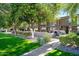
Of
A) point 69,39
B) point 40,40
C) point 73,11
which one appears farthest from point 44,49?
point 73,11

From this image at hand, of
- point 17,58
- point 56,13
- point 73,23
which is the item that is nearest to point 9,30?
point 17,58

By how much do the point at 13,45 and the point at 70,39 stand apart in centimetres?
90

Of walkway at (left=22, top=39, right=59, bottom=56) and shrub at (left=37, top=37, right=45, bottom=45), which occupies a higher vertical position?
shrub at (left=37, top=37, right=45, bottom=45)

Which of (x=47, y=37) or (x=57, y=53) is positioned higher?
(x=47, y=37)

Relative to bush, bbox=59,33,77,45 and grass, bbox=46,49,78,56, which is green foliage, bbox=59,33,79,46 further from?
grass, bbox=46,49,78,56

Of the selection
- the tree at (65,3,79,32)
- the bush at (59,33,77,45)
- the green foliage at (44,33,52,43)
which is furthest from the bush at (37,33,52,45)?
the tree at (65,3,79,32)

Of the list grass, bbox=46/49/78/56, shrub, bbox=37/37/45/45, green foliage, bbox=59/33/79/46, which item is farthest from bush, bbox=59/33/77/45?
shrub, bbox=37/37/45/45

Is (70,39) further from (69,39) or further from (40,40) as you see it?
(40,40)

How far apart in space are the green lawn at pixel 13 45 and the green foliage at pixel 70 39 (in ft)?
1.33

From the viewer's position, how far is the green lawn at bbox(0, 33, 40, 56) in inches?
137

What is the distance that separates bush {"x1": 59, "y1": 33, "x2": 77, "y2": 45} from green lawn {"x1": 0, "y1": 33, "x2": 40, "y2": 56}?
0.40 meters

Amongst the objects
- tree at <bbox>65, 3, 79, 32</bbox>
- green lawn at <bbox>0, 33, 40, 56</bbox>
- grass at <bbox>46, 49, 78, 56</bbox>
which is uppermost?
tree at <bbox>65, 3, 79, 32</bbox>

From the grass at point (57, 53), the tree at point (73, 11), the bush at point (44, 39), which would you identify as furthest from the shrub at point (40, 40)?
the tree at point (73, 11)

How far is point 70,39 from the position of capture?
3531 mm
